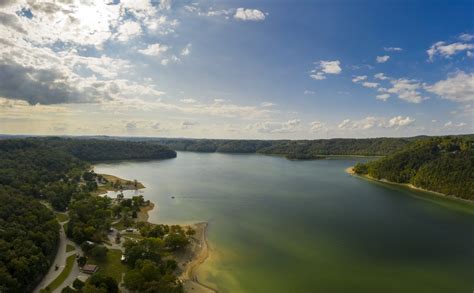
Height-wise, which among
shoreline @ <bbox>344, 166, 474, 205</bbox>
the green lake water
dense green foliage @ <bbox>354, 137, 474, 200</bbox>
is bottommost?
the green lake water

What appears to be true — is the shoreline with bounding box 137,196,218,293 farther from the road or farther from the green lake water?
the road

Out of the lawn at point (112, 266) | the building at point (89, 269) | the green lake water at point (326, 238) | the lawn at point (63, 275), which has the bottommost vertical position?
the lawn at point (63, 275)

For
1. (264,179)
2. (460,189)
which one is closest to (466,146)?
(460,189)

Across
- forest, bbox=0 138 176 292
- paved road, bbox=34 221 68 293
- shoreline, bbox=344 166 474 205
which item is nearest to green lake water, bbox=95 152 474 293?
shoreline, bbox=344 166 474 205

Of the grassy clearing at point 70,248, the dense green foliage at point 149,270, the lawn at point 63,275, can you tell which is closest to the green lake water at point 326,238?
the dense green foliage at point 149,270

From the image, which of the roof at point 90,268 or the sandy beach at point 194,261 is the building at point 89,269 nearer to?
the roof at point 90,268

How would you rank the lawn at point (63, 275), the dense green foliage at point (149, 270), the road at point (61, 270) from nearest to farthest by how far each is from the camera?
1. the dense green foliage at point (149, 270)
2. the lawn at point (63, 275)
3. the road at point (61, 270)

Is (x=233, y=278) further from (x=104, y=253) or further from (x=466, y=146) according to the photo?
(x=466, y=146)
